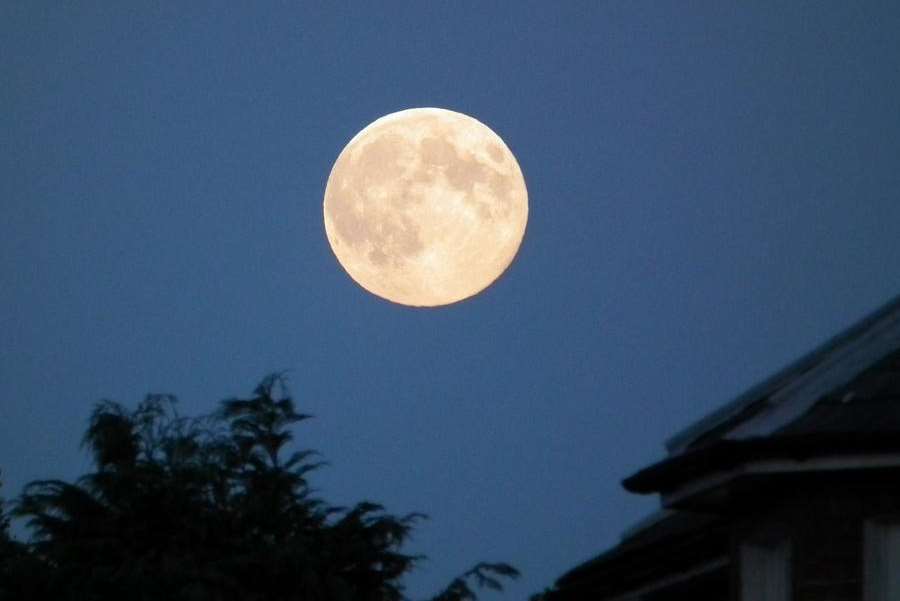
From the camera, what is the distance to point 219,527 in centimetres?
2800

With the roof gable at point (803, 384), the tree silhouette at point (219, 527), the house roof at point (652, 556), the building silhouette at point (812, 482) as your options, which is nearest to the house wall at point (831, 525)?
the building silhouette at point (812, 482)

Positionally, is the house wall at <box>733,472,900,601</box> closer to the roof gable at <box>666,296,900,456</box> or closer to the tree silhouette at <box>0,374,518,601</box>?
the roof gable at <box>666,296,900,456</box>

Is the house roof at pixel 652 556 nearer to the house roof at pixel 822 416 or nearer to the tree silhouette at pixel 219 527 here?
the house roof at pixel 822 416

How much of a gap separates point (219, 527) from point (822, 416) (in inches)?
758

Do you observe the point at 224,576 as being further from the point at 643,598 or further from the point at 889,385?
the point at 889,385

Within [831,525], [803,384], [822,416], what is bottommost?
[831,525]

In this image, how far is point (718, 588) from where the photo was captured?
12367 millimetres

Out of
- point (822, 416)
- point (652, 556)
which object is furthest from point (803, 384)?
point (652, 556)

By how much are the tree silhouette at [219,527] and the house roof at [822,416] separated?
14.9m

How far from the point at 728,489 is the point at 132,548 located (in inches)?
750

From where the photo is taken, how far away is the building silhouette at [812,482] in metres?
9.56

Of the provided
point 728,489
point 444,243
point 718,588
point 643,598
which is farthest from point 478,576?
point 728,489

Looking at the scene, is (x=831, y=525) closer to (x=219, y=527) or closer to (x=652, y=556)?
(x=652, y=556)

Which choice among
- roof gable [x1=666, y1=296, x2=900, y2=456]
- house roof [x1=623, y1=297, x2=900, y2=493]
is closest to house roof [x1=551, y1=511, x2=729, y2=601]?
roof gable [x1=666, y1=296, x2=900, y2=456]
